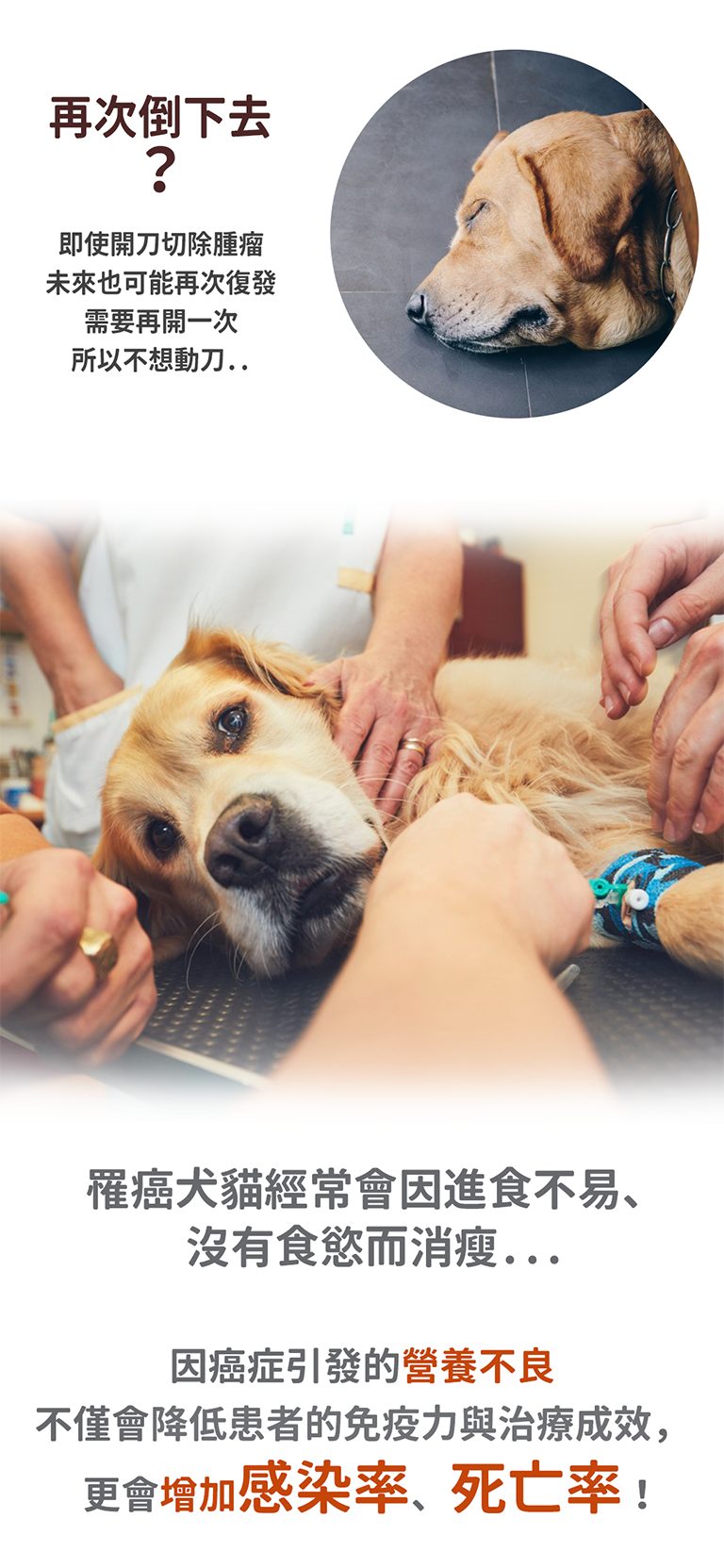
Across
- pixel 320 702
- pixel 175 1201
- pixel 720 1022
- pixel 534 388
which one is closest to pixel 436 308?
pixel 534 388

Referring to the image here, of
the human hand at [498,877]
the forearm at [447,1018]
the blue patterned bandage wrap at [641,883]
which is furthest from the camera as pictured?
the blue patterned bandage wrap at [641,883]

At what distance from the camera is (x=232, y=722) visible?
90 centimetres

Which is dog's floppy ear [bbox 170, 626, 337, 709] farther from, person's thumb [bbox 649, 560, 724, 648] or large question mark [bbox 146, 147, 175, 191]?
large question mark [bbox 146, 147, 175, 191]

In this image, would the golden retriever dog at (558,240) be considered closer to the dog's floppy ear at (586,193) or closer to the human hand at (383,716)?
the dog's floppy ear at (586,193)

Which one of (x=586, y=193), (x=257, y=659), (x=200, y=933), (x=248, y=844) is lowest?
(x=200, y=933)

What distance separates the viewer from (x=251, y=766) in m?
0.85

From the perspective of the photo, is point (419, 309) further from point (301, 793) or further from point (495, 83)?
point (301, 793)

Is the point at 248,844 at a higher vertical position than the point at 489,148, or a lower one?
lower

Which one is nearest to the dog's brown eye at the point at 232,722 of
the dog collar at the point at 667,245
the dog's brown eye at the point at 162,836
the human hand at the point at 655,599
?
the dog's brown eye at the point at 162,836

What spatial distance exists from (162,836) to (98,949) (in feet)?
0.78

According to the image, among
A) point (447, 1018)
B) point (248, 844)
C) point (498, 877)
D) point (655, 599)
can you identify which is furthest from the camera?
point (655, 599)

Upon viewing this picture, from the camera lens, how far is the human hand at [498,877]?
59 cm

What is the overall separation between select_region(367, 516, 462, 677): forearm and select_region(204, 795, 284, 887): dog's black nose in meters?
0.28

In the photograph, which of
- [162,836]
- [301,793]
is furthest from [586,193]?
[162,836]
